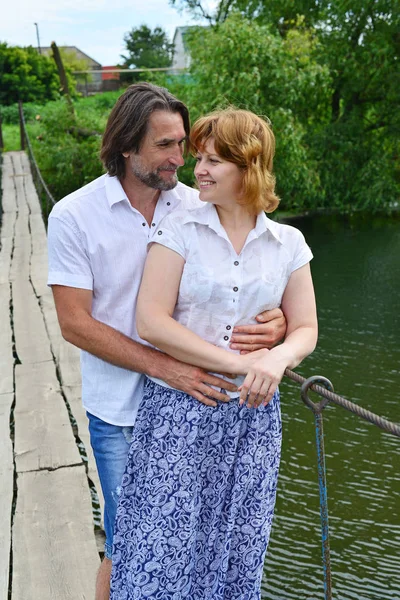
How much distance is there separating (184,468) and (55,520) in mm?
983

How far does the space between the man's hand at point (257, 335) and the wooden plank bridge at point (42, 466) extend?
33.8 inches

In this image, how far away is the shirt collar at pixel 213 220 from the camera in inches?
57.1

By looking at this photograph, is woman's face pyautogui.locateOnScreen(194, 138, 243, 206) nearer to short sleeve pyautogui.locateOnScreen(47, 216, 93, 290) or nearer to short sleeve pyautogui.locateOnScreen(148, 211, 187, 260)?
short sleeve pyautogui.locateOnScreen(148, 211, 187, 260)

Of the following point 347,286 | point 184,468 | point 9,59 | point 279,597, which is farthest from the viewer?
point 9,59

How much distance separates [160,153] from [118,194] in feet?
0.42

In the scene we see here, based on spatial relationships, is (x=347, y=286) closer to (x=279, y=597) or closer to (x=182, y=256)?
(x=279, y=597)

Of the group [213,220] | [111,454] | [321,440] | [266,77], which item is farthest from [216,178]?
Answer: [266,77]

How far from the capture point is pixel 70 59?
4075 centimetres

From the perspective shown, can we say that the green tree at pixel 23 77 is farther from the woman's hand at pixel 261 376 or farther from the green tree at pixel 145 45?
the woman's hand at pixel 261 376

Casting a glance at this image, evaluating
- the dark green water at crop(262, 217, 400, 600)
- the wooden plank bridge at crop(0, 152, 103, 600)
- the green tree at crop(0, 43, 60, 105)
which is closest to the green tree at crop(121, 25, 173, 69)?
the green tree at crop(0, 43, 60, 105)

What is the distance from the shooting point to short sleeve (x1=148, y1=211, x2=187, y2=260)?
1445 mm

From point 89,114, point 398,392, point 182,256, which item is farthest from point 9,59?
point 182,256

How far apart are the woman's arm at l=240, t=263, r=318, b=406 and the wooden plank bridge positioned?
0.85m

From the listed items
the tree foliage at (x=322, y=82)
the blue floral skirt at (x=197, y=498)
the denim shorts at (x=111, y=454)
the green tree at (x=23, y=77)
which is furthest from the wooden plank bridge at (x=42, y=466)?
the green tree at (x=23, y=77)
